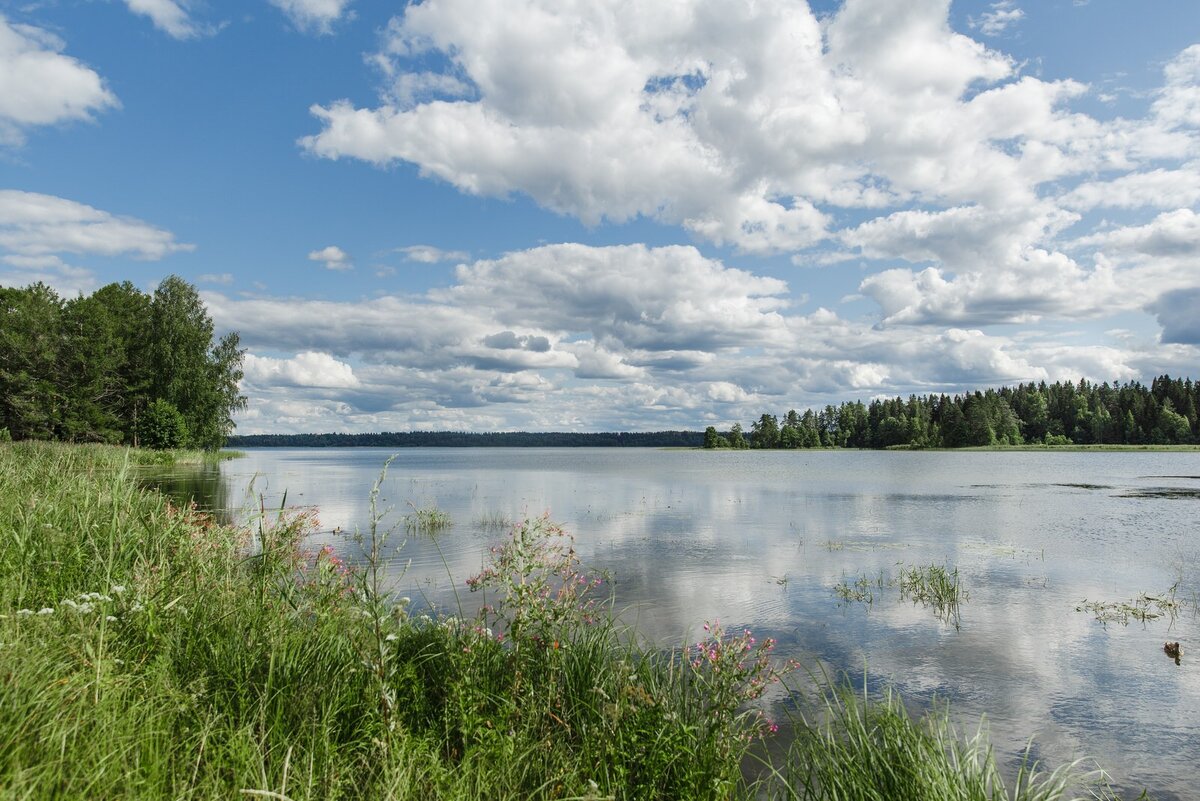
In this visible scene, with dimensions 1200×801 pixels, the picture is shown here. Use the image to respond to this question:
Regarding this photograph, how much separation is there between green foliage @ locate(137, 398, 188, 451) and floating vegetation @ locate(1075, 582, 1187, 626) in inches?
2824

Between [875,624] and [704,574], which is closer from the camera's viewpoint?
[875,624]

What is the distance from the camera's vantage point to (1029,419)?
6294 inches

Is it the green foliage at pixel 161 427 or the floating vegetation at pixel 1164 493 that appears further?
the green foliage at pixel 161 427

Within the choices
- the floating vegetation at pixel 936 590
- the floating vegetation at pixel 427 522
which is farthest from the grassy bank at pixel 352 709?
the floating vegetation at pixel 427 522

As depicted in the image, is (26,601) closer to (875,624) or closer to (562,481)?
(875,624)

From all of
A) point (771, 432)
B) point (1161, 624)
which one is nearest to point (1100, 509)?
point (1161, 624)

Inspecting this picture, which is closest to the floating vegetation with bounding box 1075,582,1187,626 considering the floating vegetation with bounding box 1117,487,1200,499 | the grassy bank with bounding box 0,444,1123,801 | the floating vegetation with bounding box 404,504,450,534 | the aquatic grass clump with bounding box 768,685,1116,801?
the grassy bank with bounding box 0,444,1123,801

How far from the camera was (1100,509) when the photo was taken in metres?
32.4

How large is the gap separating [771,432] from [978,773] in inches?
7328

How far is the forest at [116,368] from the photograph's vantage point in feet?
186

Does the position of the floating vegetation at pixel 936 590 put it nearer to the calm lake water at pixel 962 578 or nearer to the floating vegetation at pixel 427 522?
the calm lake water at pixel 962 578

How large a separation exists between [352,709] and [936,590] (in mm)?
14058

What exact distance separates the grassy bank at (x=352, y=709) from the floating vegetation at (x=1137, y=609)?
8.72 meters

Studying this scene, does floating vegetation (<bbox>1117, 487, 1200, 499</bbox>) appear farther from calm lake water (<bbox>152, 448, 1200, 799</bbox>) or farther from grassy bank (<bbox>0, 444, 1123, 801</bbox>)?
grassy bank (<bbox>0, 444, 1123, 801</bbox>)
